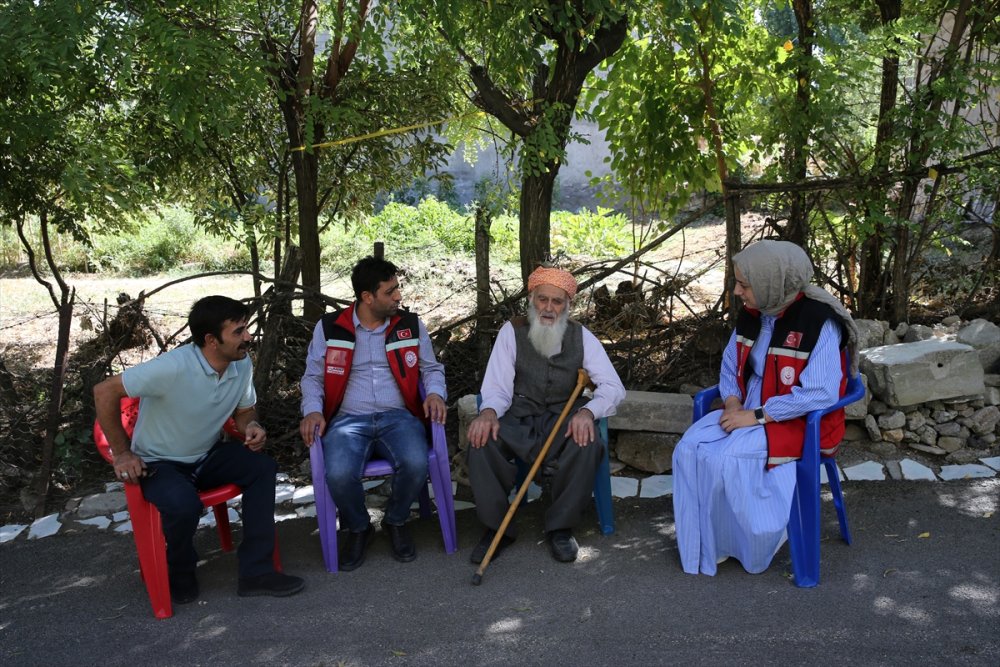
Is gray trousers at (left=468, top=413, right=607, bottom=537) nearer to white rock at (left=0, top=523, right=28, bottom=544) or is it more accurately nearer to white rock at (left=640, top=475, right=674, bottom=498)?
white rock at (left=640, top=475, right=674, bottom=498)

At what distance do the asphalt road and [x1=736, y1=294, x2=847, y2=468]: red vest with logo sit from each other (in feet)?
1.72

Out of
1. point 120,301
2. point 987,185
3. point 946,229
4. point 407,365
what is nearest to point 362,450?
point 407,365

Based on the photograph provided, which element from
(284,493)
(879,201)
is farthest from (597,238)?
(284,493)

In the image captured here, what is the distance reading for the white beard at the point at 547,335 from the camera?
14.0 feet

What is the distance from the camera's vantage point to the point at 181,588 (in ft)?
12.4

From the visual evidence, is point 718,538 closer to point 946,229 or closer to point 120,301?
point 946,229

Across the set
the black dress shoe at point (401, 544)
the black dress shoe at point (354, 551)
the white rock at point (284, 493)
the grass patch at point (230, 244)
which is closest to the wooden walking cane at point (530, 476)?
the black dress shoe at point (401, 544)

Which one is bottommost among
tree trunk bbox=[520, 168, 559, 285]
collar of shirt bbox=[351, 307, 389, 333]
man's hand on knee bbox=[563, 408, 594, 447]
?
man's hand on knee bbox=[563, 408, 594, 447]

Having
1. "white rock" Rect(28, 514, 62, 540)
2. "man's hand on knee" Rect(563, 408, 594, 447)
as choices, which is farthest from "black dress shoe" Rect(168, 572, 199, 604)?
"man's hand on knee" Rect(563, 408, 594, 447)

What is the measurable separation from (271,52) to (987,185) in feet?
15.1

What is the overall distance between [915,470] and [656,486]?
4.51 feet

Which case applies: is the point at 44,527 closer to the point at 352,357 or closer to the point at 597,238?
the point at 352,357

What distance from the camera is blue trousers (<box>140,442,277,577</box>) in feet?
12.0

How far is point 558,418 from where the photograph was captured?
13.9 feet
